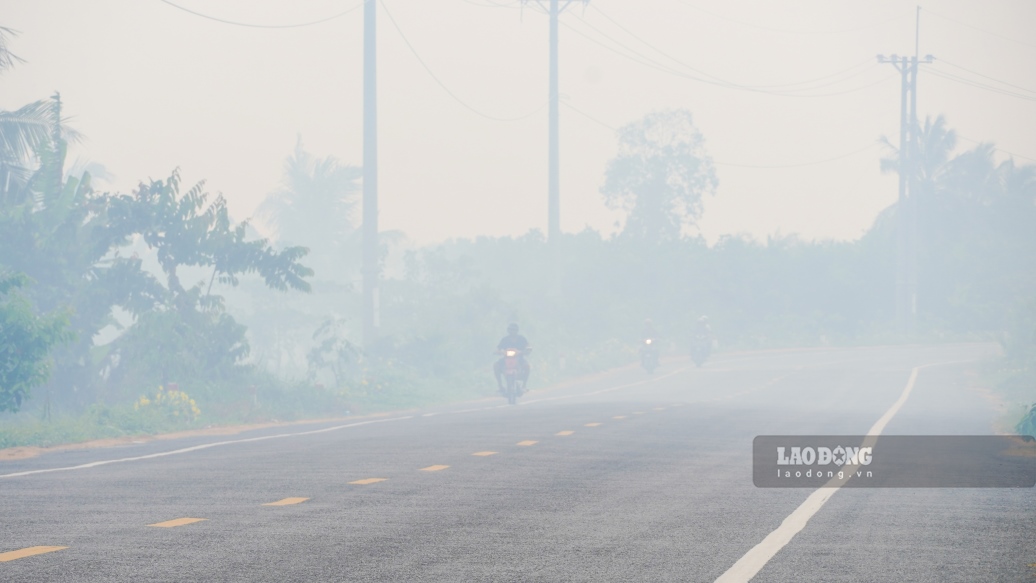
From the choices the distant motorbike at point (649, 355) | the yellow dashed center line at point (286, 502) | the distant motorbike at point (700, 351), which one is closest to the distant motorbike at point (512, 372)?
the distant motorbike at point (649, 355)

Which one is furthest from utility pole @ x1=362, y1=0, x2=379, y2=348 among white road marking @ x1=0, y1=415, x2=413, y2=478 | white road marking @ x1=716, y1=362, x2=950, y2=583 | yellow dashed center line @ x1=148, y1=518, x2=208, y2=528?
yellow dashed center line @ x1=148, y1=518, x2=208, y2=528

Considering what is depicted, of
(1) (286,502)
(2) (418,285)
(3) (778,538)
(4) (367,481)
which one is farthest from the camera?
(2) (418,285)

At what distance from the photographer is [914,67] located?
6994 cm

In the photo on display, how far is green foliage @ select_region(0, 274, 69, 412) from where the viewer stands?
19.2 m

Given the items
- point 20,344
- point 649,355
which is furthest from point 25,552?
point 649,355

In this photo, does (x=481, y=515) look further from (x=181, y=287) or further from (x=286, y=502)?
(x=181, y=287)

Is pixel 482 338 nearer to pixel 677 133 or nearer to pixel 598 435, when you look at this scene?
pixel 598 435

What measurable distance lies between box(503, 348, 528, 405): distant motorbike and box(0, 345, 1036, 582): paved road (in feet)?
36.8

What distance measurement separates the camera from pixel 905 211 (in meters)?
65.5

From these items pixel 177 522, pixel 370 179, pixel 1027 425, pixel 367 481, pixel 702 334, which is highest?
pixel 370 179

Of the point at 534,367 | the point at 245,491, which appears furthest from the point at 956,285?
the point at 245,491

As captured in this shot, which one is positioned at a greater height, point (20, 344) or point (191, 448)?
point (20, 344)

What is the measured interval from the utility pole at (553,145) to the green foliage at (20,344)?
103ft

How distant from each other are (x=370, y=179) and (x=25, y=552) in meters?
26.6
